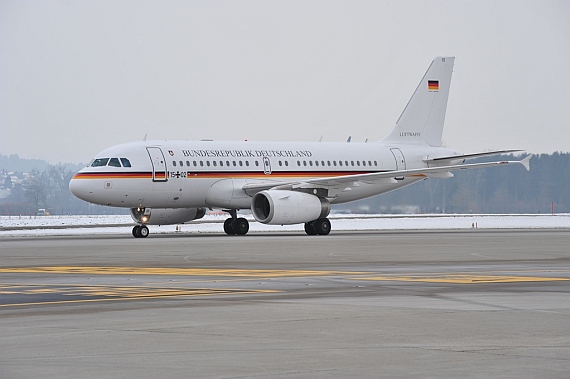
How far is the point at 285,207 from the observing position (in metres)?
40.8

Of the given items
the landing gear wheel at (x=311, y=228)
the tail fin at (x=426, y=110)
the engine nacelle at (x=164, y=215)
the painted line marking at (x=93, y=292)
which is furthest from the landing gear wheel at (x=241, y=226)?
the painted line marking at (x=93, y=292)

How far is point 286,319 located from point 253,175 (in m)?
32.0

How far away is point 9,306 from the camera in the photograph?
1410 centimetres

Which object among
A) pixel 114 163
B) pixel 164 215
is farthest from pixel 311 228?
pixel 114 163

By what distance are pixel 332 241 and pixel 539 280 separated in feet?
57.5

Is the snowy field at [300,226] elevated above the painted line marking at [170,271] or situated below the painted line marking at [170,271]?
above

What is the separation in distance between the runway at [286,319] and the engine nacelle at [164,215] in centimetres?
1881

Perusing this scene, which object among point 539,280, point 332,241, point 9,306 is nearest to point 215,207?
point 332,241

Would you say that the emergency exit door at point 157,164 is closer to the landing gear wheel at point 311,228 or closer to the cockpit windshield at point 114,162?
the cockpit windshield at point 114,162

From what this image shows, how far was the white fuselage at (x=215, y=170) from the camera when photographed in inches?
1596

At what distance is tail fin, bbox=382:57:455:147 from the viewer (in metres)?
51.3

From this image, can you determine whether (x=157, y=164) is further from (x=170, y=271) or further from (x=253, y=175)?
(x=170, y=271)

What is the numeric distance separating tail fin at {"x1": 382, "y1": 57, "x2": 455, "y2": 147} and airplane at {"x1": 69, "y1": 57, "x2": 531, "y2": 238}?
8 centimetres

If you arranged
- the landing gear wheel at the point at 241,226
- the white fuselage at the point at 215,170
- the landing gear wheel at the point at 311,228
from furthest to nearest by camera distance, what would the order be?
the landing gear wheel at the point at 241,226 < the landing gear wheel at the point at 311,228 < the white fuselage at the point at 215,170
